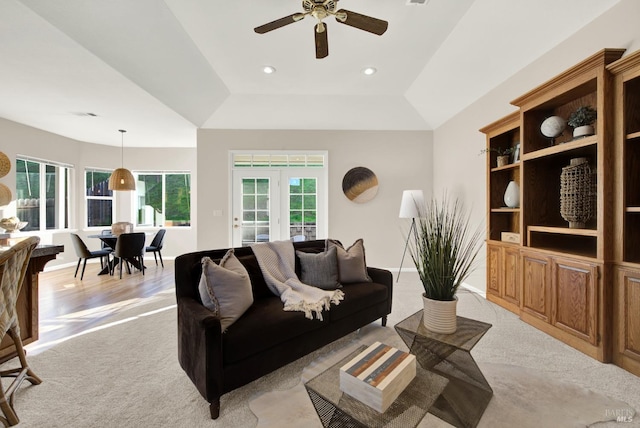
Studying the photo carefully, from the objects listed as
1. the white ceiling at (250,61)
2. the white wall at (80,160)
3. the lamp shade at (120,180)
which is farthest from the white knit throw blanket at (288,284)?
the white wall at (80,160)

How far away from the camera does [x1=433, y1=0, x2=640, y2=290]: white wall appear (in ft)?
7.07

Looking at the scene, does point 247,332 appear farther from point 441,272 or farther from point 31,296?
point 31,296

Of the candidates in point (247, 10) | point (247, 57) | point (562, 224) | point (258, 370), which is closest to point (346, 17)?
point (247, 10)

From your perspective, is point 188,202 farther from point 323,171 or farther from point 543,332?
point 543,332

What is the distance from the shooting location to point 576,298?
89.0 inches

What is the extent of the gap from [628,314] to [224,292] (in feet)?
9.27

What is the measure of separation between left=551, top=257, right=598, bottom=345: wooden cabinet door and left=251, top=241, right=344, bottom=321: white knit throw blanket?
191 centimetres

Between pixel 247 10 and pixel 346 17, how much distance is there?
1189mm

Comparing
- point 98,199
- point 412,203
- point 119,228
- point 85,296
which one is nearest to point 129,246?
point 119,228

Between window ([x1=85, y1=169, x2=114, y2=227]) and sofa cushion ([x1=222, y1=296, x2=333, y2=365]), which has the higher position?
window ([x1=85, y1=169, x2=114, y2=227])

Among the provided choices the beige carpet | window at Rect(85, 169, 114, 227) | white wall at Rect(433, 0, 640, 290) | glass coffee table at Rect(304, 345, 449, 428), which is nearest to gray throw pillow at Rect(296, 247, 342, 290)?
the beige carpet

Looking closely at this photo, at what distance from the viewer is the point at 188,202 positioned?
6.80 meters

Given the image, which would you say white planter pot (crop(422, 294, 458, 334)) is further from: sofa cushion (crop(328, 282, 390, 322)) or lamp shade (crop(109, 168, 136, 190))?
lamp shade (crop(109, 168, 136, 190))

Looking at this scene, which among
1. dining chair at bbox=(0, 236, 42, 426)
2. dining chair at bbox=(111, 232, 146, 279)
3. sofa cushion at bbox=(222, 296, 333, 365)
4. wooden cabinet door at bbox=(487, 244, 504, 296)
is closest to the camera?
dining chair at bbox=(0, 236, 42, 426)
